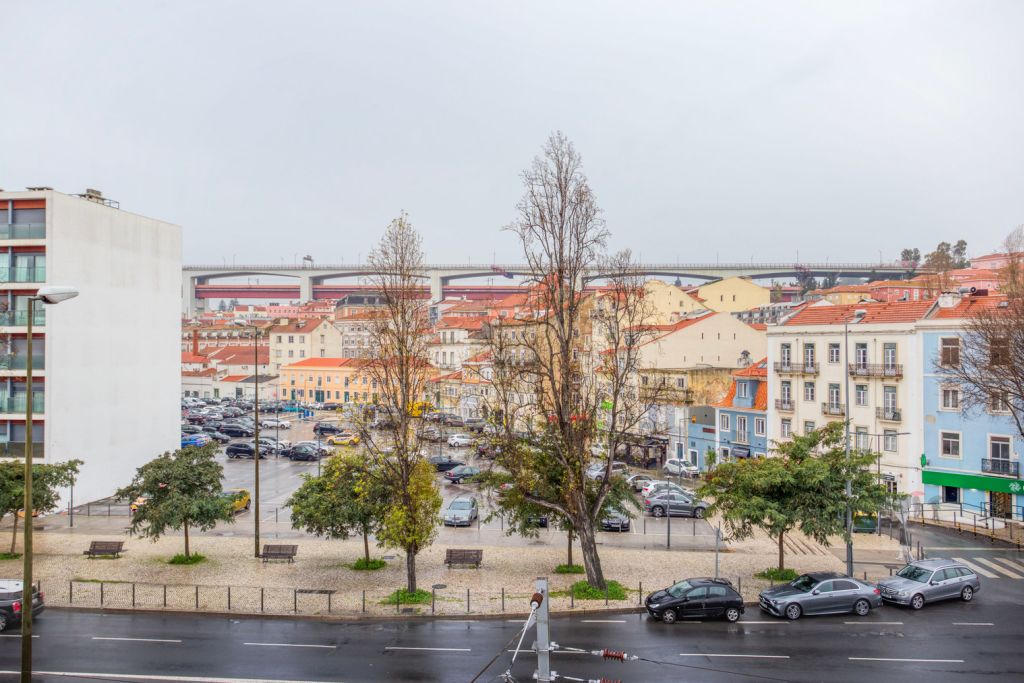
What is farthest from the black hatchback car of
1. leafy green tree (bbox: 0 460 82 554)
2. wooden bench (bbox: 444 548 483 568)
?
leafy green tree (bbox: 0 460 82 554)

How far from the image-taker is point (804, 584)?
21.8m

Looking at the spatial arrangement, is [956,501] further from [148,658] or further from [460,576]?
[148,658]

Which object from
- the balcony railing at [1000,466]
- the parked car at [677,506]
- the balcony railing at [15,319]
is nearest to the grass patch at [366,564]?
the parked car at [677,506]

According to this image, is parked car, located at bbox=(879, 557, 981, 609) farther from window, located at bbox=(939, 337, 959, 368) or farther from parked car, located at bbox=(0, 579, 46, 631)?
parked car, located at bbox=(0, 579, 46, 631)

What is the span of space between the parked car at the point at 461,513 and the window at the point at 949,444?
2346cm

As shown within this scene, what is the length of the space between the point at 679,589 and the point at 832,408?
24.1 meters

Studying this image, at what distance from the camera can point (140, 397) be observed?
44.3 meters

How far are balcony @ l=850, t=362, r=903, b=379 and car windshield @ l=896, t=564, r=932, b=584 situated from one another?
17469 millimetres

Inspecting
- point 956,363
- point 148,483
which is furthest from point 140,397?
point 956,363

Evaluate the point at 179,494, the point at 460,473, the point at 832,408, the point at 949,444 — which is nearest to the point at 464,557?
the point at 179,494

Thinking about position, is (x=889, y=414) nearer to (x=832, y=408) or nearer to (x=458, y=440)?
(x=832, y=408)

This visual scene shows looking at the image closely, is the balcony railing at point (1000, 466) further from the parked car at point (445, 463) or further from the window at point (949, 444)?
the parked car at point (445, 463)

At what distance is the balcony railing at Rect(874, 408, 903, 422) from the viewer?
38.7 metres

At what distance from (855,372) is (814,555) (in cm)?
1503
